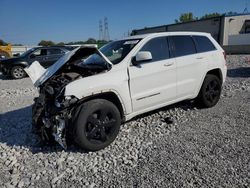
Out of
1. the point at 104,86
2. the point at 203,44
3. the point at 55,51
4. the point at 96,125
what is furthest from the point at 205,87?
the point at 55,51

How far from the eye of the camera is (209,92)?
236 inches

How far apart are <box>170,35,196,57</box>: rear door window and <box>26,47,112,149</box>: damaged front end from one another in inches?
66.8

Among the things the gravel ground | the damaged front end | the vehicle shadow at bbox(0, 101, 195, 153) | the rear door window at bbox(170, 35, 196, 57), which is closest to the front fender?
the damaged front end

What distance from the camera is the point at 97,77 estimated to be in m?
4.11

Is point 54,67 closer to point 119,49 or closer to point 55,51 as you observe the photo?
point 119,49

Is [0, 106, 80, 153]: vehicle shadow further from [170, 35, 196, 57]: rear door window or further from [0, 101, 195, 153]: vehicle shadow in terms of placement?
Result: [170, 35, 196, 57]: rear door window

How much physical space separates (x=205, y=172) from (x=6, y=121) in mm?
4943

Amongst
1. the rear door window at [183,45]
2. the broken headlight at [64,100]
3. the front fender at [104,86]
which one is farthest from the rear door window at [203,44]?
the broken headlight at [64,100]

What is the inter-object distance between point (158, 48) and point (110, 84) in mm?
1441

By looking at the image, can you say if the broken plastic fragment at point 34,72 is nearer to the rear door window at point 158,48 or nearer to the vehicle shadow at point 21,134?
the vehicle shadow at point 21,134

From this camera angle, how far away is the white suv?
13.0 feet

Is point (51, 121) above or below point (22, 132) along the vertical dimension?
above

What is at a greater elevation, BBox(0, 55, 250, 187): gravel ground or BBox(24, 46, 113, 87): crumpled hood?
BBox(24, 46, 113, 87): crumpled hood

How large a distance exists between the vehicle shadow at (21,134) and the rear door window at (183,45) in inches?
113
